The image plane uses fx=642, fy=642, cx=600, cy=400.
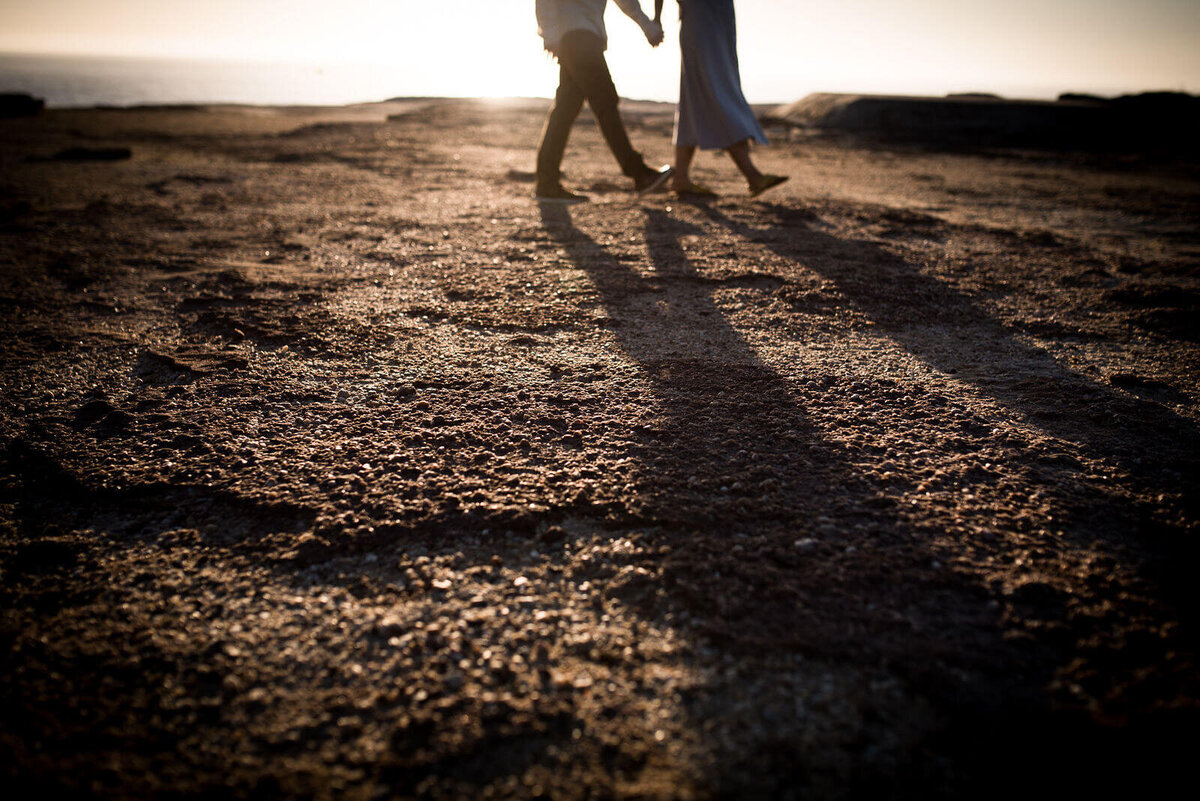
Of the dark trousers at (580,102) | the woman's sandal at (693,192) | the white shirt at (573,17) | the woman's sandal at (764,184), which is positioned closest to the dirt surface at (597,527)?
the woman's sandal at (764,184)

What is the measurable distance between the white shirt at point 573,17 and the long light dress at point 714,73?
43 centimetres

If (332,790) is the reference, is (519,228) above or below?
above

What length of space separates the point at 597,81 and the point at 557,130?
389 millimetres

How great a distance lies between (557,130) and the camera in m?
4.06

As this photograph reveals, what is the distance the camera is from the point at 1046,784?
76 cm

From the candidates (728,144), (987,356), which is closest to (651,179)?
(728,144)

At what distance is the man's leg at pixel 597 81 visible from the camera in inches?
149

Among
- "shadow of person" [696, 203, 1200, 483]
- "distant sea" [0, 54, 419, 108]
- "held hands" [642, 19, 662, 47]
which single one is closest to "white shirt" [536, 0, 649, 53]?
"held hands" [642, 19, 662, 47]

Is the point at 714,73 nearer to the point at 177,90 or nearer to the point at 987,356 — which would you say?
the point at 987,356

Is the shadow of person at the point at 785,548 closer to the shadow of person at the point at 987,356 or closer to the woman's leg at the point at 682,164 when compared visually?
the shadow of person at the point at 987,356

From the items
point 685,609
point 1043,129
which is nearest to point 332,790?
point 685,609

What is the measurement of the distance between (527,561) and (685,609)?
28cm

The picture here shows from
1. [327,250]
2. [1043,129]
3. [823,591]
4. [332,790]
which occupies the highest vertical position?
[1043,129]

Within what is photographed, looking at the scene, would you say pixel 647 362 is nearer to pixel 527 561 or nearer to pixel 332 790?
pixel 527 561
